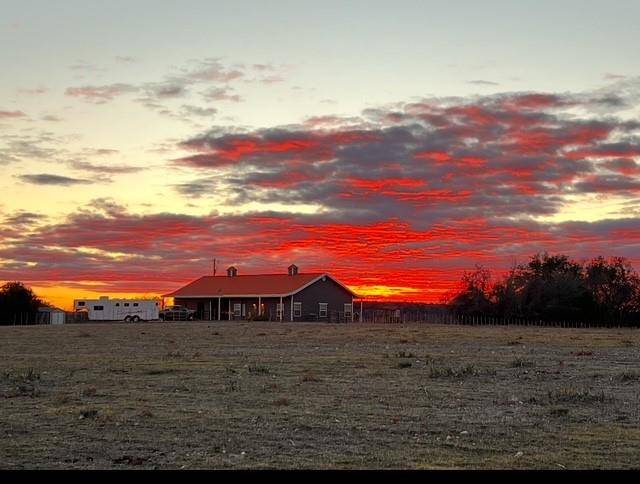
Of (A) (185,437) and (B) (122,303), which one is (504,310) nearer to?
(B) (122,303)

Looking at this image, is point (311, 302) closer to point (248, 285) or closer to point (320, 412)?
point (248, 285)

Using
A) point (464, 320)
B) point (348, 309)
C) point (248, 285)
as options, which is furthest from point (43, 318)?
point (464, 320)

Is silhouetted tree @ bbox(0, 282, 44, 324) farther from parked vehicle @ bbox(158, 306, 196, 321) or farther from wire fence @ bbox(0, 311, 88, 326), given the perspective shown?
parked vehicle @ bbox(158, 306, 196, 321)

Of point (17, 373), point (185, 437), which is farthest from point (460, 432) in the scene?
point (17, 373)

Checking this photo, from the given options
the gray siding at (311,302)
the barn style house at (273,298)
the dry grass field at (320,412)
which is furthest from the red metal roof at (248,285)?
the dry grass field at (320,412)

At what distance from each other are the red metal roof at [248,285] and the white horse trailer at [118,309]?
747 centimetres

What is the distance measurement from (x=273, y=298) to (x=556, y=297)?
3047cm

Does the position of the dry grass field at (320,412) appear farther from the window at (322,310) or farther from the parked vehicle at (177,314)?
the parked vehicle at (177,314)

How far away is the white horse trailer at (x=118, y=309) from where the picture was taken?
294ft

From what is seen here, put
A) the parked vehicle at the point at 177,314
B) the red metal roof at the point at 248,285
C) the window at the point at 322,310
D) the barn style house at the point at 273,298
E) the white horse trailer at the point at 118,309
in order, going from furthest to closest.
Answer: the parked vehicle at the point at 177,314 → the white horse trailer at the point at 118,309 → the window at the point at 322,310 → the red metal roof at the point at 248,285 → the barn style house at the point at 273,298

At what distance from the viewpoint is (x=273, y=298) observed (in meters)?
86.2

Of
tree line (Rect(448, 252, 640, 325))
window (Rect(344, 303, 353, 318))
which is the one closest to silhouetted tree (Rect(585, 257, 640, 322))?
tree line (Rect(448, 252, 640, 325))

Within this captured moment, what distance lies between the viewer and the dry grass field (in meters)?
11.2

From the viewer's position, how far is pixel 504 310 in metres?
86.3
